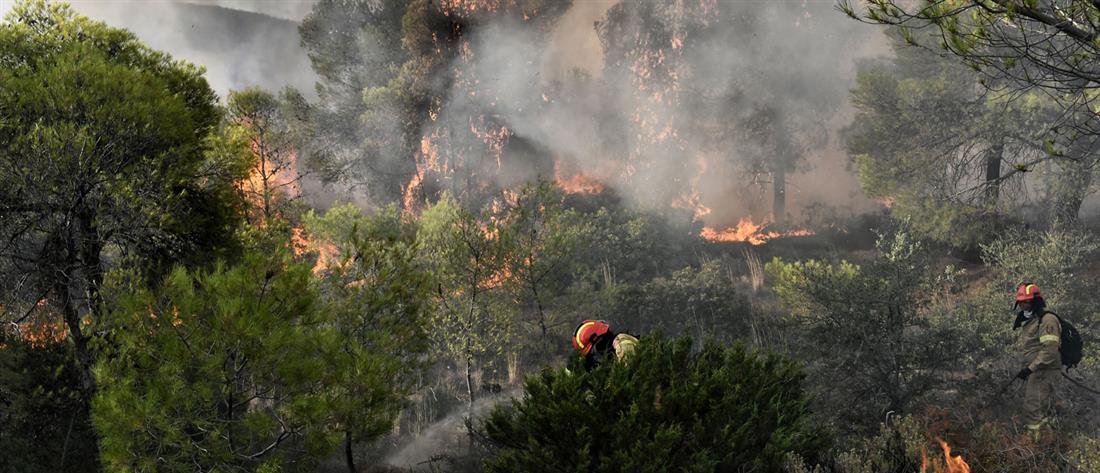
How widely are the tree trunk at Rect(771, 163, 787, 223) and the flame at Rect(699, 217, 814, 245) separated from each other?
0.75m

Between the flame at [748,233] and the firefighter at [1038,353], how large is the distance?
18.0 m

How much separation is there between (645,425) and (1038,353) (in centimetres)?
555

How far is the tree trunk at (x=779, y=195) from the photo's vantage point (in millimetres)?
28547

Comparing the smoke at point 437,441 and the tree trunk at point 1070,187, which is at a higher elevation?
the tree trunk at point 1070,187

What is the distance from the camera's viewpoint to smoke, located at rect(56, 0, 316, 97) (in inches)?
1580

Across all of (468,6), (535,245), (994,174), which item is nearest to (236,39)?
(468,6)

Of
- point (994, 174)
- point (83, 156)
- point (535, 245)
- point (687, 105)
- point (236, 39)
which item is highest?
point (236, 39)

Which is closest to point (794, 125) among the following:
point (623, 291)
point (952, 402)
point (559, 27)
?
point (559, 27)

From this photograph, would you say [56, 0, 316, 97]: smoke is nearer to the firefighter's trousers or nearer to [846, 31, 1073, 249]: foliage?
[846, 31, 1073, 249]: foliage

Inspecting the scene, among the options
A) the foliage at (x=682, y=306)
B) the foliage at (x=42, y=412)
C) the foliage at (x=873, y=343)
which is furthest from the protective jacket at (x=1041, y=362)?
the foliage at (x=42, y=412)

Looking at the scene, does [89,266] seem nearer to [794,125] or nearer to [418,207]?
[418,207]

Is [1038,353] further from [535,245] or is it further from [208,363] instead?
[208,363]

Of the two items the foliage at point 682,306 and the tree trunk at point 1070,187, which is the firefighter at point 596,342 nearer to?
the foliage at point 682,306

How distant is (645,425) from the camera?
16.3ft
